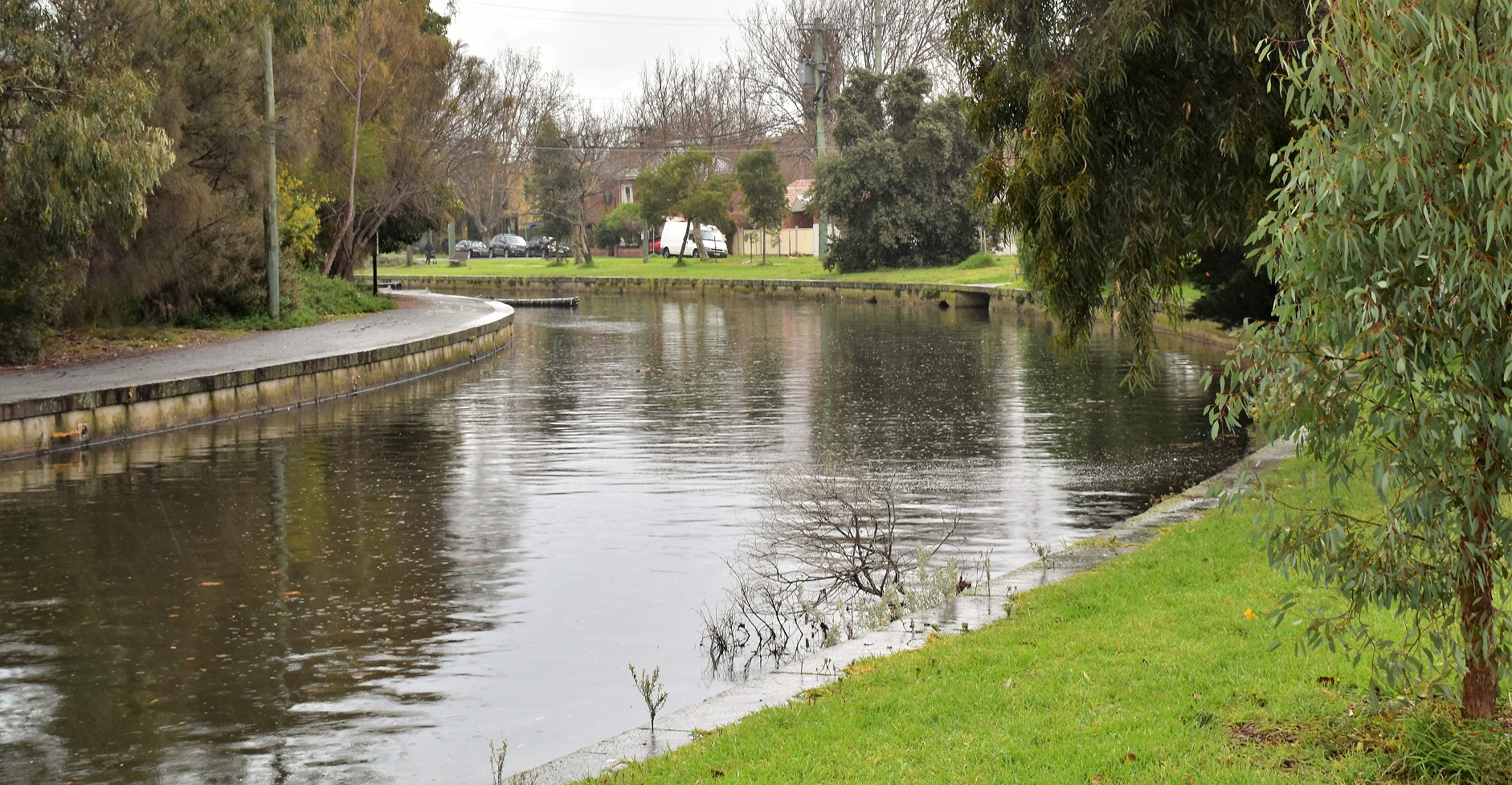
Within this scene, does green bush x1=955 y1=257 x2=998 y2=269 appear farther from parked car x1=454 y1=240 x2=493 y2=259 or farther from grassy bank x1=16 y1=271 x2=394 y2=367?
parked car x1=454 y1=240 x2=493 y2=259

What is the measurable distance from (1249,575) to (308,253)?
3808 centimetres

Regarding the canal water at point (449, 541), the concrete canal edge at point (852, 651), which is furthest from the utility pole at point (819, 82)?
the concrete canal edge at point (852, 651)

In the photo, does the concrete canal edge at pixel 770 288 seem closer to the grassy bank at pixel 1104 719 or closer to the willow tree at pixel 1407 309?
the grassy bank at pixel 1104 719

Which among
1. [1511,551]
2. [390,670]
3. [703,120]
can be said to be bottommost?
[390,670]

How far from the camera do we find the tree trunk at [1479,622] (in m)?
5.17

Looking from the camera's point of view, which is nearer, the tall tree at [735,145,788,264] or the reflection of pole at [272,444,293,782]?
the reflection of pole at [272,444,293,782]

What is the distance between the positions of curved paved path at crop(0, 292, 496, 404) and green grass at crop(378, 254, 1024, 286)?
2409 centimetres

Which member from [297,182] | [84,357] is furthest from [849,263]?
[84,357]

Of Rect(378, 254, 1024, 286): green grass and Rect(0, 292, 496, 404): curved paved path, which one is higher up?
Rect(378, 254, 1024, 286): green grass

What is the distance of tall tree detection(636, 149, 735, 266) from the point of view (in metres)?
78.1

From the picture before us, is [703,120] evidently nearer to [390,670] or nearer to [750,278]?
[750,278]

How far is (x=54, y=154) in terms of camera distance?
64.5 ft

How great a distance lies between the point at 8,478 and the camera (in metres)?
16.5

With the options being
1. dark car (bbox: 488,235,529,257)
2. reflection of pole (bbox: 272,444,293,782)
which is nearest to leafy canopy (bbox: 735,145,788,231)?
dark car (bbox: 488,235,529,257)
